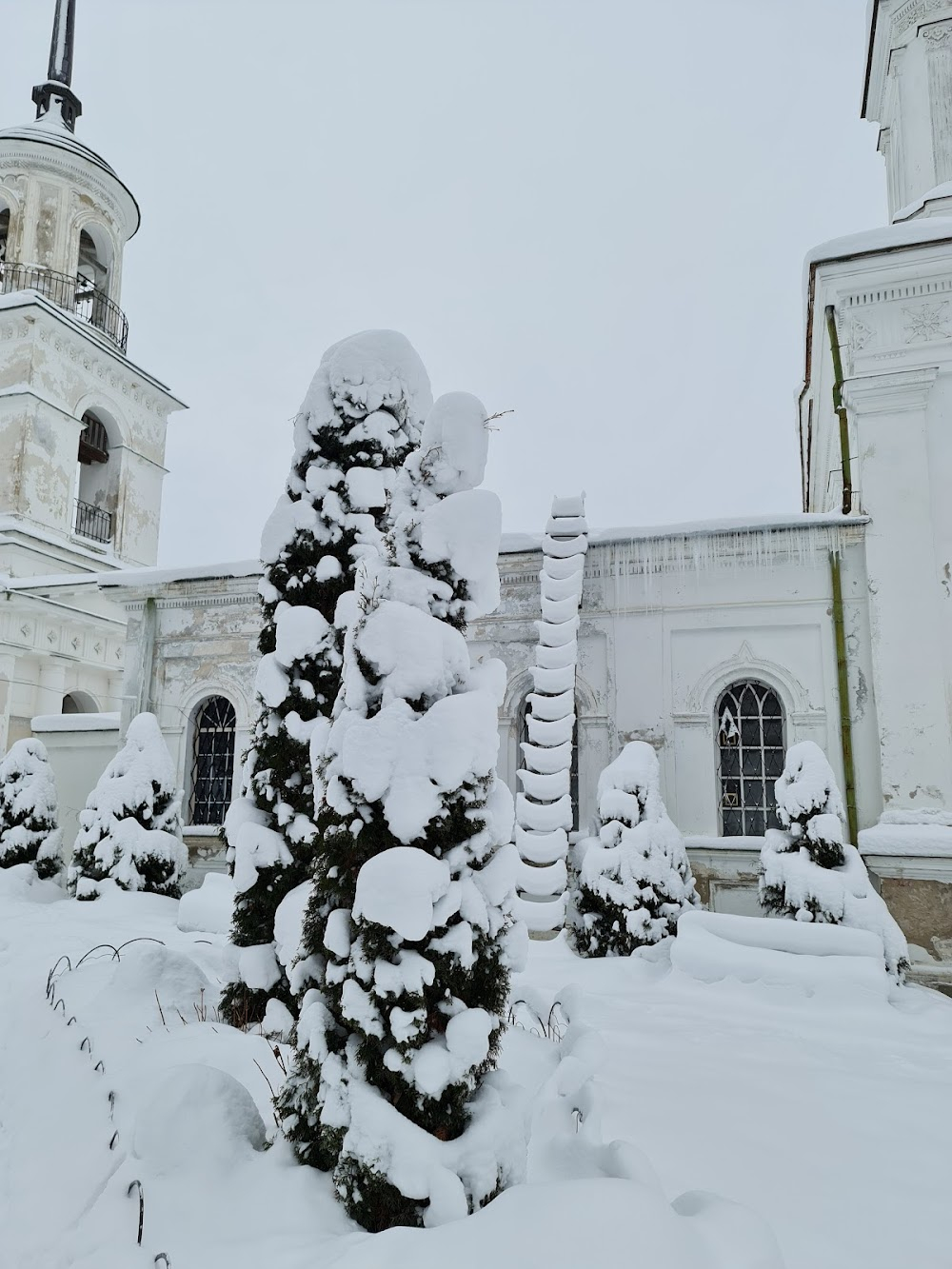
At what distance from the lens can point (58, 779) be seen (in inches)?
540

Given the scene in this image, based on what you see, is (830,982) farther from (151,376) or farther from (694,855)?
(151,376)

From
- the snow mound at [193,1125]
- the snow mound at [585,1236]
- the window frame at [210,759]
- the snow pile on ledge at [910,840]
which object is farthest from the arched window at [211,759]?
the snow mound at [585,1236]

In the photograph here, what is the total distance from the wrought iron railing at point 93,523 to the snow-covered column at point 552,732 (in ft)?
50.3

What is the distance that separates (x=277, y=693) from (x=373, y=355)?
2.65 metres

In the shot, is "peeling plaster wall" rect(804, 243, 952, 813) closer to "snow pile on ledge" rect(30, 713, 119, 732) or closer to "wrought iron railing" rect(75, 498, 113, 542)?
"snow pile on ledge" rect(30, 713, 119, 732)

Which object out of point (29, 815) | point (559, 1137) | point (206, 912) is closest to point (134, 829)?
point (206, 912)

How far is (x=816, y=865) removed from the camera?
24.6ft

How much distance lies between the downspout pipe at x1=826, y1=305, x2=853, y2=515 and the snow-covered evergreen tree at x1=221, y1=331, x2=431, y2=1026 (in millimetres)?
5472

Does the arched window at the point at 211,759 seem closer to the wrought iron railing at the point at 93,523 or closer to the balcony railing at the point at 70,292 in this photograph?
the wrought iron railing at the point at 93,523

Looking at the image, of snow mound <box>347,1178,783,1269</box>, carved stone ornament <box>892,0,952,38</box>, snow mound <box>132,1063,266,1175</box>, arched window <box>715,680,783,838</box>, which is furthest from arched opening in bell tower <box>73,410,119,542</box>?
snow mound <box>347,1178,783,1269</box>

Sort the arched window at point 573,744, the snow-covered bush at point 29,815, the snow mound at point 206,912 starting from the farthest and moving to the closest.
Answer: the snow-covered bush at point 29,815, the arched window at point 573,744, the snow mound at point 206,912

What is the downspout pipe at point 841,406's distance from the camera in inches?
376

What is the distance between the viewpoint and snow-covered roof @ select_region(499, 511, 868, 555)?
9.35 meters

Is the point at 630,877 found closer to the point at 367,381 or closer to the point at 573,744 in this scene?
the point at 573,744
